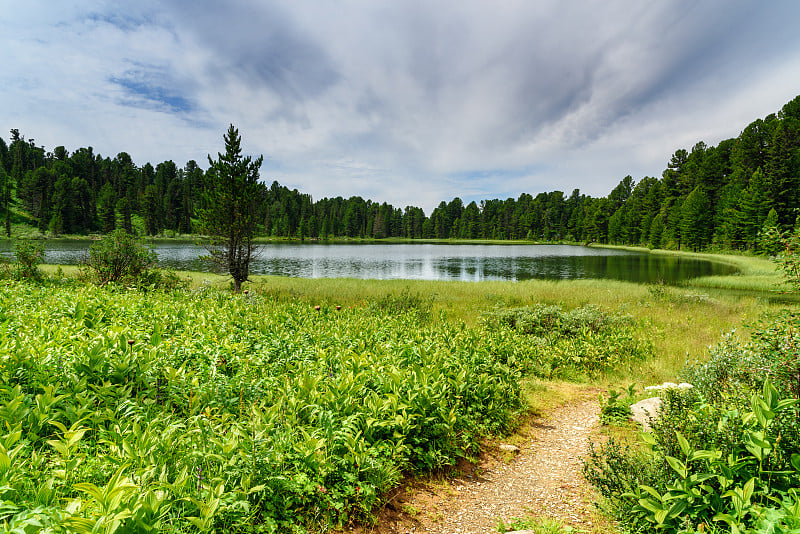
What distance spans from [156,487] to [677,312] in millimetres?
20245

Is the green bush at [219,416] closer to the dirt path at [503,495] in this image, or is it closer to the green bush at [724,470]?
the dirt path at [503,495]

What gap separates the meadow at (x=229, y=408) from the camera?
8.68ft

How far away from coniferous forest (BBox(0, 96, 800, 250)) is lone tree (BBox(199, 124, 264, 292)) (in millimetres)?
1140

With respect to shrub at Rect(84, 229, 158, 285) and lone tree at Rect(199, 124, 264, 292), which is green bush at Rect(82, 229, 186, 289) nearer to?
shrub at Rect(84, 229, 158, 285)

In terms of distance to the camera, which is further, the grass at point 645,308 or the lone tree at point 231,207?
the lone tree at point 231,207

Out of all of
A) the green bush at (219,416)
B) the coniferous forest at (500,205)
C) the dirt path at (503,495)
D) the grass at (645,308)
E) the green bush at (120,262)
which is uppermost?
the coniferous forest at (500,205)

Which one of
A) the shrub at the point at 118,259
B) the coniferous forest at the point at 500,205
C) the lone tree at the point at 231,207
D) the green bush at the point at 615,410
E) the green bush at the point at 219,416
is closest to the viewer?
the green bush at the point at 219,416

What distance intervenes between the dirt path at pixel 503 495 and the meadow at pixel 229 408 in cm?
27

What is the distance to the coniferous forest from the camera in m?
64.5

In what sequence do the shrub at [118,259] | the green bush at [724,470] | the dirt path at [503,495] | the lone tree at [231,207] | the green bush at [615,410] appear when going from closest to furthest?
1. the green bush at [724,470]
2. the dirt path at [503,495]
3. the green bush at [615,410]
4. the shrub at [118,259]
5. the lone tree at [231,207]

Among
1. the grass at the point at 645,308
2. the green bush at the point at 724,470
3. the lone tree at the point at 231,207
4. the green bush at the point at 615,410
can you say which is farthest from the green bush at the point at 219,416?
the lone tree at the point at 231,207

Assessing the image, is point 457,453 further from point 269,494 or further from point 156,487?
point 156,487

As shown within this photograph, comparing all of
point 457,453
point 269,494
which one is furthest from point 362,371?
point 269,494

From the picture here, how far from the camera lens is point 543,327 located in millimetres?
11984
